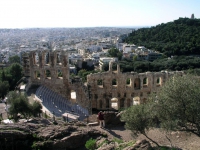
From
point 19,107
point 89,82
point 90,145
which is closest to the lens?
point 90,145

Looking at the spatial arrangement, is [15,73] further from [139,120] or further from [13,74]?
[139,120]

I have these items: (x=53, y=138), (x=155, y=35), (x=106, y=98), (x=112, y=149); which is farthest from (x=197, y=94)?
(x=155, y=35)

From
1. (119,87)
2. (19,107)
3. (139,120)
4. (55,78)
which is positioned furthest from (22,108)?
(119,87)

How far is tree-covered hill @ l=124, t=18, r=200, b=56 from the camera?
85.1m

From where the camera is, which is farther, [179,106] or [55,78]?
[55,78]

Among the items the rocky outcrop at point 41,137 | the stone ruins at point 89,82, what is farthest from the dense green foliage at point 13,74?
the rocky outcrop at point 41,137

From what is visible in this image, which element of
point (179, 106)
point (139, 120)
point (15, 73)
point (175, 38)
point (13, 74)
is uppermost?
point (175, 38)

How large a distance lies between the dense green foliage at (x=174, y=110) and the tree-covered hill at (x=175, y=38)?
7482 centimetres

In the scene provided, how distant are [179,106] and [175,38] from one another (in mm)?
84878

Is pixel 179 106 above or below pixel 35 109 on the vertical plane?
above

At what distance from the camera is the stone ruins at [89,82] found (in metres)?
29.2

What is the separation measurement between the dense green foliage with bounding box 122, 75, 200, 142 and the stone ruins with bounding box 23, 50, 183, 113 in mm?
15186

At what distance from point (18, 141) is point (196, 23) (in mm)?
104983

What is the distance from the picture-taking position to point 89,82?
30.0 m
